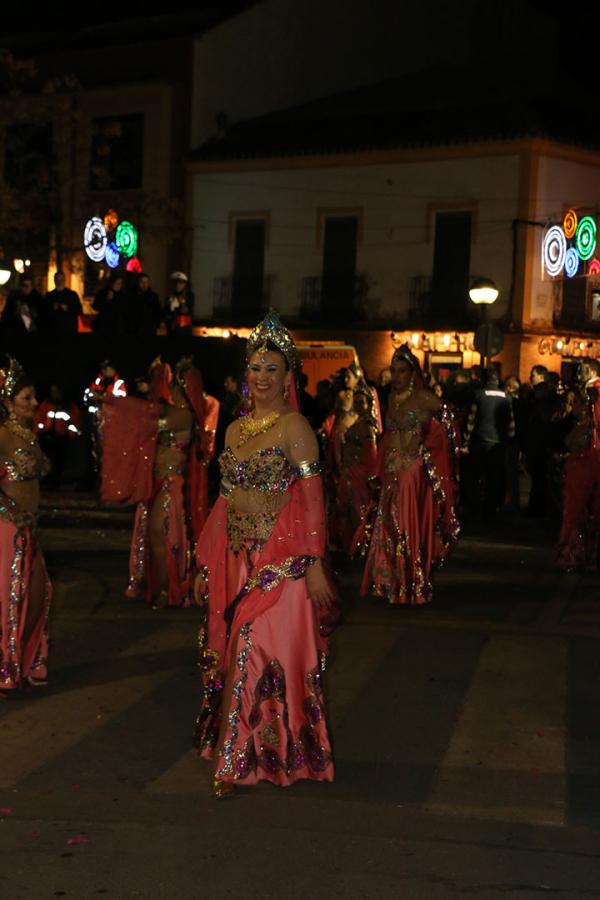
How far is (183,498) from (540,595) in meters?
3.09

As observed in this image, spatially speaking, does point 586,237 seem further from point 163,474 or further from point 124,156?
point 163,474

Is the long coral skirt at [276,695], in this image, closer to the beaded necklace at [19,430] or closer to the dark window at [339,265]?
the beaded necklace at [19,430]

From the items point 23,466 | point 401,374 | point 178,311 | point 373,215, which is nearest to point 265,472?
point 23,466

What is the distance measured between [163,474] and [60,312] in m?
12.1

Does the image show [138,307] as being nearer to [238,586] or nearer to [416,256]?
[416,256]

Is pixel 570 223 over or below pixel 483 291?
over

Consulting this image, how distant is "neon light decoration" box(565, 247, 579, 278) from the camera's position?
31.7m

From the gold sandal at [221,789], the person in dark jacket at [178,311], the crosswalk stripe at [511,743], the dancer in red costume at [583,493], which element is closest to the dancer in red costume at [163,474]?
the crosswalk stripe at [511,743]

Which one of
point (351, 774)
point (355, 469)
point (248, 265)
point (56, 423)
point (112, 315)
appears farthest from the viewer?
point (248, 265)

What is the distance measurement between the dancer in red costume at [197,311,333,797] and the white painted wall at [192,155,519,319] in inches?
1032

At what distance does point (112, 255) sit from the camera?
29.1 meters

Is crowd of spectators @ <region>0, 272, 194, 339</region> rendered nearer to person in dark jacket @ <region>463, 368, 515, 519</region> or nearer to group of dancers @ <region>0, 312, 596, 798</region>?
person in dark jacket @ <region>463, 368, 515, 519</region>

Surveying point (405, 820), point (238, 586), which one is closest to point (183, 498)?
point (238, 586)

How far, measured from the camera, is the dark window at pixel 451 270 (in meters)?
32.6
